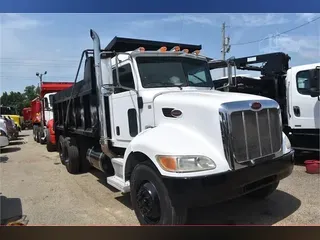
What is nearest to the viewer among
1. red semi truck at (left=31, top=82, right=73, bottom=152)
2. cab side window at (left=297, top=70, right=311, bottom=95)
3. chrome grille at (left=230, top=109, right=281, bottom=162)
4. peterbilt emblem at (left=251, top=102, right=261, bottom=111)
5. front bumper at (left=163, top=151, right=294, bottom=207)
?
front bumper at (left=163, top=151, right=294, bottom=207)

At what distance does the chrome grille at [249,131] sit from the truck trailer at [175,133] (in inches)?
0.4

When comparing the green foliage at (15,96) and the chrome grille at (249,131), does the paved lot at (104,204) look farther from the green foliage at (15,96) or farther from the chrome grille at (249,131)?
the green foliage at (15,96)

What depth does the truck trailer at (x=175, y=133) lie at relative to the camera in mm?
3475

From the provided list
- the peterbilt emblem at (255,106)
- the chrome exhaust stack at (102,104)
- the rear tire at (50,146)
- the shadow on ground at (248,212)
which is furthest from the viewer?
the rear tire at (50,146)

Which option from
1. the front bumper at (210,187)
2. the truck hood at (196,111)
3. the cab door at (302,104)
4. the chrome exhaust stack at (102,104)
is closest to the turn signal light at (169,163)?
the front bumper at (210,187)

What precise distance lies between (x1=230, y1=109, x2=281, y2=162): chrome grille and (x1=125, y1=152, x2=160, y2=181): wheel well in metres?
1.07

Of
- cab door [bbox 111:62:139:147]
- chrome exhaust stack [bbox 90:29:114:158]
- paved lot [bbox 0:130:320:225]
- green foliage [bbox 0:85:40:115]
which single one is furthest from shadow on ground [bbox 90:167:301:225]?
green foliage [bbox 0:85:40:115]

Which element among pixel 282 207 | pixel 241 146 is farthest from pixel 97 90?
pixel 282 207

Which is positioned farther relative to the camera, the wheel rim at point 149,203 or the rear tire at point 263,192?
the rear tire at point 263,192

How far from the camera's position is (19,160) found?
398 inches

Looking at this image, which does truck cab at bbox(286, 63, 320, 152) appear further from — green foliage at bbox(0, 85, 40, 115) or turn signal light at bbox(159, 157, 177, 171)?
green foliage at bbox(0, 85, 40, 115)

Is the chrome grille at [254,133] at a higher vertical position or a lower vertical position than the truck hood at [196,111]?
lower

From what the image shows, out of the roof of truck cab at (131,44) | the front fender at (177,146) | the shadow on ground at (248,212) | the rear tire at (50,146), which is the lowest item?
the shadow on ground at (248,212)

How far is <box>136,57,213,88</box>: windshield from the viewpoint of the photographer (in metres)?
4.69
